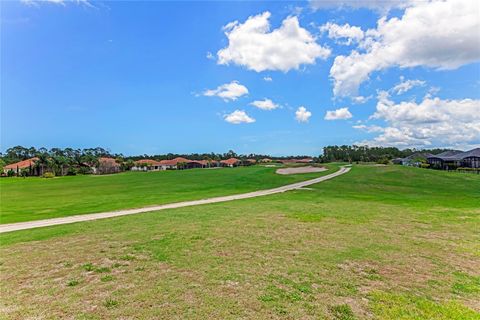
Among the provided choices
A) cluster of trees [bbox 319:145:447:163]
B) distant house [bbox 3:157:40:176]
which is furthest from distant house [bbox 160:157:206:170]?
cluster of trees [bbox 319:145:447:163]

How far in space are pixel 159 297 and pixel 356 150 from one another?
15344cm

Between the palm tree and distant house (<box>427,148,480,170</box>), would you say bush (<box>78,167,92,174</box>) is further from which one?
distant house (<box>427,148,480,170</box>)

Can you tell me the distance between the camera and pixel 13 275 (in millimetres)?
6961

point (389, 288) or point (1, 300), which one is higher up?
point (1, 300)

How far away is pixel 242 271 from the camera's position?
23.4 ft

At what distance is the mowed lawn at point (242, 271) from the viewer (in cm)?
526

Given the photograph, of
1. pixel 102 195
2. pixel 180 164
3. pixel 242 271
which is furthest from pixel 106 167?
pixel 242 271

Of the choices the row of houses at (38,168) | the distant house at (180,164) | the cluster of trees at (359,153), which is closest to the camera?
the row of houses at (38,168)

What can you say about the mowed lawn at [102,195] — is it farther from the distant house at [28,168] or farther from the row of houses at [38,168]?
the distant house at [28,168]

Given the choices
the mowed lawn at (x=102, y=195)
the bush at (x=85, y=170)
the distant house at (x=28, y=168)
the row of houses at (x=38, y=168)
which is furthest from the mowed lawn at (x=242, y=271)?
the distant house at (x=28, y=168)

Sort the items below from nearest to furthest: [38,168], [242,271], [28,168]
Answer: [242,271], [38,168], [28,168]

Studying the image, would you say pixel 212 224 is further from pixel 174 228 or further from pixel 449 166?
pixel 449 166

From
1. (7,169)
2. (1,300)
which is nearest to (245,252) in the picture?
(1,300)

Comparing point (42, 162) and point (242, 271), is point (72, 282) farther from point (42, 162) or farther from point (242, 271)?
point (42, 162)
